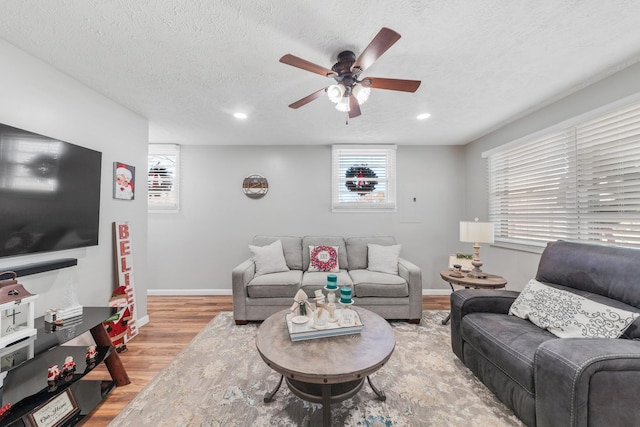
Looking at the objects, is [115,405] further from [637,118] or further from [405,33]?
[637,118]

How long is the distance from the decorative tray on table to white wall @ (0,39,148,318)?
1.83 meters

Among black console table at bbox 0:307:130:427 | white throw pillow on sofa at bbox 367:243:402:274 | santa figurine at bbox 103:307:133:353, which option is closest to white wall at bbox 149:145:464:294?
white throw pillow on sofa at bbox 367:243:402:274

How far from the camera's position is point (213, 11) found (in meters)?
1.41

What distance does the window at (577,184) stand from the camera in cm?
193

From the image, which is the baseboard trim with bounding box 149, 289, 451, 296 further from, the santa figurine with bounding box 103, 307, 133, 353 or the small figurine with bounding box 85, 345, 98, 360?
the small figurine with bounding box 85, 345, 98, 360

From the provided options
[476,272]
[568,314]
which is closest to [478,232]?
[476,272]

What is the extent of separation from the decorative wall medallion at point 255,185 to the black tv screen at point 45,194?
195 cm

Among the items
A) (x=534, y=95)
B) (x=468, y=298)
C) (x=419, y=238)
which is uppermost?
(x=534, y=95)

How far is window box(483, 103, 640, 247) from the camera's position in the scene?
1934mm

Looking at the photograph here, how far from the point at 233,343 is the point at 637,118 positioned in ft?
13.0

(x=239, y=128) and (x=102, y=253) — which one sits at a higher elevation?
(x=239, y=128)

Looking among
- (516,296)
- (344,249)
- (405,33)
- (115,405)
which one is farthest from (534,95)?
(115,405)

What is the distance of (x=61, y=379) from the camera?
4.98 feet

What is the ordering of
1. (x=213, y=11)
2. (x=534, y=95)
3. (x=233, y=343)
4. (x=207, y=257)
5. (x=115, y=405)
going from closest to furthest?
(x=213, y=11) → (x=115, y=405) → (x=534, y=95) → (x=233, y=343) → (x=207, y=257)
